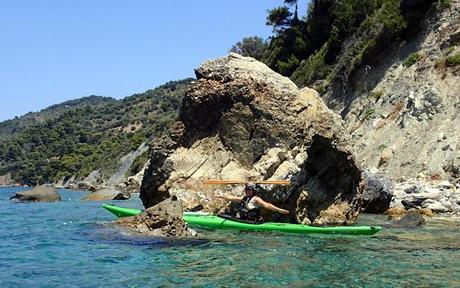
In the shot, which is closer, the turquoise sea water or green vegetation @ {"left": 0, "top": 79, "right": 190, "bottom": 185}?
the turquoise sea water

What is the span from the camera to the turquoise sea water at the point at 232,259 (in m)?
7.94

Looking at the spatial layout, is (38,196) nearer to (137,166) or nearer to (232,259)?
(232,259)

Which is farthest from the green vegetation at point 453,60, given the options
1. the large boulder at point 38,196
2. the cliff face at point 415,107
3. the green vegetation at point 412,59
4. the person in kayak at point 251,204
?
the large boulder at point 38,196

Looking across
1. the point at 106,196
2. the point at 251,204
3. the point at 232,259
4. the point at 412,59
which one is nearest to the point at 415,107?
the point at 412,59

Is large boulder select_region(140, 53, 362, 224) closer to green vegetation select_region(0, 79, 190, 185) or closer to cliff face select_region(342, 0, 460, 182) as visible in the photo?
cliff face select_region(342, 0, 460, 182)

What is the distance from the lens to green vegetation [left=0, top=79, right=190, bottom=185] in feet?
301

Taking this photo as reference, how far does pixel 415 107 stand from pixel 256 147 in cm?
1041

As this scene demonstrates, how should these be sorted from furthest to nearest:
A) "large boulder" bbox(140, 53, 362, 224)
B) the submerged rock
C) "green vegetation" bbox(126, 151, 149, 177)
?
"green vegetation" bbox(126, 151, 149, 177) → "large boulder" bbox(140, 53, 362, 224) → the submerged rock

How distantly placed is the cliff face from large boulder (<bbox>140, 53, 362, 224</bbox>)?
619cm

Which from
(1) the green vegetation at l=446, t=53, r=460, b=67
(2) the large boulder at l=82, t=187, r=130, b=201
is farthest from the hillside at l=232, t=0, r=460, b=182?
(2) the large boulder at l=82, t=187, r=130, b=201

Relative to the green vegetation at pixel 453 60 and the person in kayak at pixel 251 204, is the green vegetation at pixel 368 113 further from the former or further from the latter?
the person in kayak at pixel 251 204

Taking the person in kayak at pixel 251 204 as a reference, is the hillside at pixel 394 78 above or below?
above

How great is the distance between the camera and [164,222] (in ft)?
38.8

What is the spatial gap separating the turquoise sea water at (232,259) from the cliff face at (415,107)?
7283 mm
